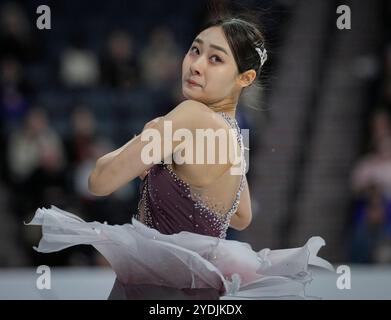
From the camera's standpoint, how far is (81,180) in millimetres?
4672

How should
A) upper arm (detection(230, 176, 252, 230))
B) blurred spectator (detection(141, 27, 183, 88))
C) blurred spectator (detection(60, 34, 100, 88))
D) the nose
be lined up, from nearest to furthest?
1. the nose
2. upper arm (detection(230, 176, 252, 230))
3. blurred spectator (detection(141, 27, 183, 88))
4. blurred spectator (detection(60, 34, 100, 88))

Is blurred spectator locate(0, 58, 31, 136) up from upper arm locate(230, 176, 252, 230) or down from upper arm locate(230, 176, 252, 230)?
up

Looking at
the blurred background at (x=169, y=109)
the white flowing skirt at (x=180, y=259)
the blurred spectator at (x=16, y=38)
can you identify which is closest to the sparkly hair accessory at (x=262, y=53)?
the white flowing skirt at (x=180, y=259)

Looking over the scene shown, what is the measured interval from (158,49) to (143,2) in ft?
1.52

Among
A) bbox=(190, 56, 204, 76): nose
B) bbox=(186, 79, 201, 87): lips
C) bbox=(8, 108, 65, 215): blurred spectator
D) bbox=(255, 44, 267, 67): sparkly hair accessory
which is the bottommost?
bbox=(8, 108, 65, 215): blurred spectator

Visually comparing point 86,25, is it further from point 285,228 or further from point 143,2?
point 285,228

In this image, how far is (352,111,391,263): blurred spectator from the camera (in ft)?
15.1

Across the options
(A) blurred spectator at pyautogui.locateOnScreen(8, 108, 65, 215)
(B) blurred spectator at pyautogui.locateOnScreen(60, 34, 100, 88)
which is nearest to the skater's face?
(A) blurred spectator at pyautogui.locateOnScreen(8, 108, 65, 215)

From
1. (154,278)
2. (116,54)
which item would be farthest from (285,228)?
(154,278)

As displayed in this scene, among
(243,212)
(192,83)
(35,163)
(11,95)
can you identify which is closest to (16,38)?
(11,95)

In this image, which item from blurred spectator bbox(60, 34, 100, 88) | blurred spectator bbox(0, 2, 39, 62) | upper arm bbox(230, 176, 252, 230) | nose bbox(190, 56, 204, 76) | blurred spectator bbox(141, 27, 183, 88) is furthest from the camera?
blurred spectator bbox(0, 2, 39, 62)

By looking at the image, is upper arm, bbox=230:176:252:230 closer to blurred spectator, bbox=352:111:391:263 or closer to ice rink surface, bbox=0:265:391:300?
ice rink surface, bbox=0:265:391:300

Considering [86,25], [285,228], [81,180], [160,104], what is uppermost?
[86,25]

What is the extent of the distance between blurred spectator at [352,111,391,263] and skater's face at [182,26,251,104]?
7.98ft
